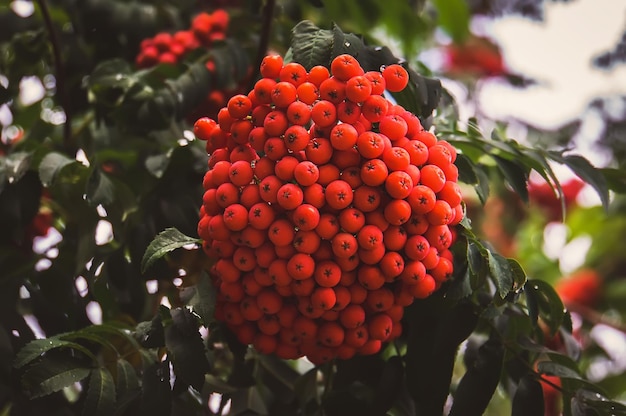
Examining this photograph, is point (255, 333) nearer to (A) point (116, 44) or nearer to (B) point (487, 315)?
(B) point (487, 315)

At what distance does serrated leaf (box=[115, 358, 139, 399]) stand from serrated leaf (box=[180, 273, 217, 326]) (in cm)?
13

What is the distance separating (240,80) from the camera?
1.19 m

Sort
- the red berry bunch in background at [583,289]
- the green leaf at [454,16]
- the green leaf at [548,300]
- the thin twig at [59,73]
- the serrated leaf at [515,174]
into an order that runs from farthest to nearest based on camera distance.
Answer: the red berry bunch in background at [583,289] → the green leaf at [454,16] → the thin twig at [59,73] → the serrated leaf at [515,174] → the green leaf at [548,300]

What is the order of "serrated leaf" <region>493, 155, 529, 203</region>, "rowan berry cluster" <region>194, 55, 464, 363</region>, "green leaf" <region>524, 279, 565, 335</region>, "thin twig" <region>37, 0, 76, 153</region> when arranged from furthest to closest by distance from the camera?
"thin twig" <region>37, 0, 76, 153</region> < "serrated leaf" <region>493, 155, 529, 203</region> < "green leaf" <region>524, 279, 565, 335</region> < "rowan berry cluster" <region>194, 55, 464, 363</region>

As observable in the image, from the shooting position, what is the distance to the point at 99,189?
92cm

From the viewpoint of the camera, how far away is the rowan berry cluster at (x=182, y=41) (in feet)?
3.89

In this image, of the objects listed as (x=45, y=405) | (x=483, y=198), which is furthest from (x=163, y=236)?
(x=483, y=198)

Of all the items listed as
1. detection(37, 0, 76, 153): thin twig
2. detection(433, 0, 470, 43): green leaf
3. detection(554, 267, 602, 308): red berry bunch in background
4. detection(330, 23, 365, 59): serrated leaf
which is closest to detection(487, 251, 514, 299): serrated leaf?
detection(330, 23, 365, 59): serrated leaf

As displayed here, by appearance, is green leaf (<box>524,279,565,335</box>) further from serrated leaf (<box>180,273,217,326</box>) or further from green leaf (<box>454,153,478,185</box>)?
serrated leaf (<box>180,273,217,326</box>)

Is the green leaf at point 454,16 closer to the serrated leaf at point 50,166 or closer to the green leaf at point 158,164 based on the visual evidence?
the green leaf at point 158,164

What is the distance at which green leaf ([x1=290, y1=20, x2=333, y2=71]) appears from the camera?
2.66 feet

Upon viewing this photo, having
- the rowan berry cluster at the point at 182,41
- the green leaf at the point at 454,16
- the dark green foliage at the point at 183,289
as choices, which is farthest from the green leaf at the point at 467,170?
the green leaf at the point at 454,16

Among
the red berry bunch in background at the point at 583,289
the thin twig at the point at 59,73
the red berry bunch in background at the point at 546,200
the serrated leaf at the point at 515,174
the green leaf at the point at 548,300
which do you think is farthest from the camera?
the red berry bunch in background at the point at 546,200

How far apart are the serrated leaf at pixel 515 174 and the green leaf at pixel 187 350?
43 centimetres
